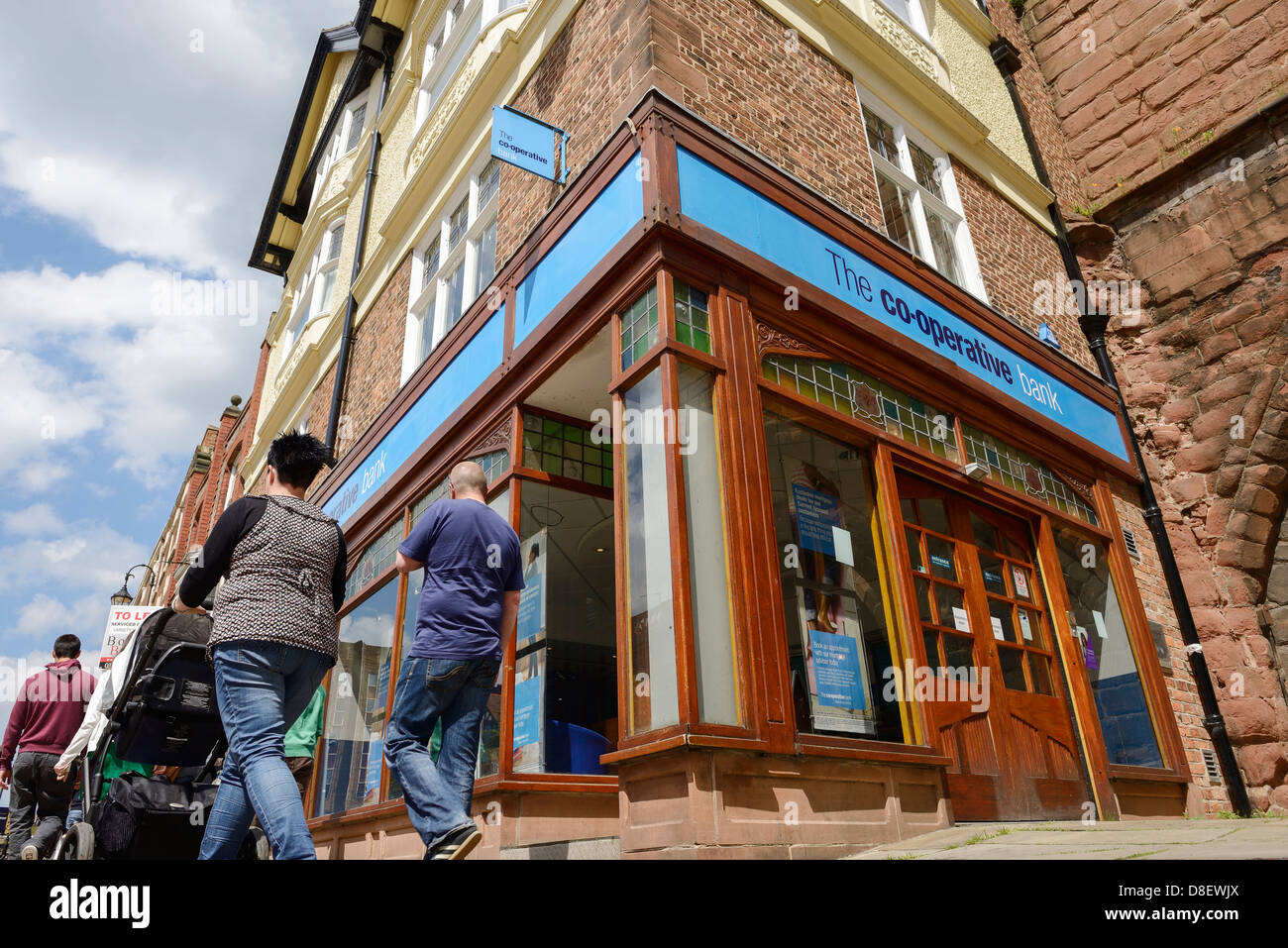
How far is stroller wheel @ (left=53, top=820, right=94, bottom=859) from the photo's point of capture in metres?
4.04

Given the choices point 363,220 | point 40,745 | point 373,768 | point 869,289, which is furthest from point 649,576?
point 363,220

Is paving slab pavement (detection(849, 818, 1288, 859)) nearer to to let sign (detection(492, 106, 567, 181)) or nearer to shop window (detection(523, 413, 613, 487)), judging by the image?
shop window (detection(523, 413, 613, 487))

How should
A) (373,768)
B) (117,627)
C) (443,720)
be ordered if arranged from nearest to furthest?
(443,720)
(373,768)
(117,627)

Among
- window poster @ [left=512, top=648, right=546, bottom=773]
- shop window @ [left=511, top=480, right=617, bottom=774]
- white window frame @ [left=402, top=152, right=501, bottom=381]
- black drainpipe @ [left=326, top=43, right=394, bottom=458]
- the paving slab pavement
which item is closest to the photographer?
the paving slab pavement

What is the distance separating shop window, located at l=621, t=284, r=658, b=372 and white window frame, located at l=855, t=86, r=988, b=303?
156 inches

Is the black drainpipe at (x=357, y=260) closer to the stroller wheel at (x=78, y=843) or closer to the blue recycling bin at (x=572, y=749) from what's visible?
the blue recycling bin at (x=572, y=749)

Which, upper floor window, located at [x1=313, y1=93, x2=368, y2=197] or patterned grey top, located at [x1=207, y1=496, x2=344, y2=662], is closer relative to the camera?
patterned grey top, located at [x1=207, y1=496, x2=344, y2=662]

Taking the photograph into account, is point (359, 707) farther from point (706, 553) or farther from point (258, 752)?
point (258, 752)

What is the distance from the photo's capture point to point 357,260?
1278 centimetres

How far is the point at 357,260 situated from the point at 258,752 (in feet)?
36.6

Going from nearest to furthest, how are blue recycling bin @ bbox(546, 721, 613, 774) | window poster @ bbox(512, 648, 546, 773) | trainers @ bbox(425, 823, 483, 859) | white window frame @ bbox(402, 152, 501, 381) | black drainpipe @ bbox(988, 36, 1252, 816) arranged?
trainers @ bbox(425, 823, 483, 859) < window poster @ bbox(512, 648, 546, 773) < blue recycling bin @ bbox(546, 721, 613, 774) < black drainpipe @ bbox(988, 36, 1252, 816) < white window frame @ bbox(402, 152, 501, 381)
